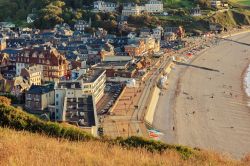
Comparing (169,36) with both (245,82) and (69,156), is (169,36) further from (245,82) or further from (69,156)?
(69,156)

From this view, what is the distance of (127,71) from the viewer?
3797 centimetres

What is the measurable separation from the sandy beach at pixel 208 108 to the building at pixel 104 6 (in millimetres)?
26422

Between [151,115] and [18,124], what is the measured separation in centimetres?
1653

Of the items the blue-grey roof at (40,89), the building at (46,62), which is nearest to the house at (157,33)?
the building at (46,62)

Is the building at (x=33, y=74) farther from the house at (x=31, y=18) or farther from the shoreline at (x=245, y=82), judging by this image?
the house at (x=31, y=18)

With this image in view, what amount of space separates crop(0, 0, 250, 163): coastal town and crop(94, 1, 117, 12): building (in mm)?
161

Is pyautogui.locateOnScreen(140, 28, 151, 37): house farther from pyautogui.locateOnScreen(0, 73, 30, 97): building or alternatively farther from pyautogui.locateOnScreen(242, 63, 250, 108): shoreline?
pyautogui.locateOnScreen(0, 73, 30, 97): building

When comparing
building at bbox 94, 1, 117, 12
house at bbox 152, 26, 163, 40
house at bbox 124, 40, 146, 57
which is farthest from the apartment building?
building at bbox 94, 1, 117, 12

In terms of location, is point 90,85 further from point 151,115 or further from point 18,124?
point 18,124

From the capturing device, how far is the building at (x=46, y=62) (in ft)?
123

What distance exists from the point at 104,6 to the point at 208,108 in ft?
152

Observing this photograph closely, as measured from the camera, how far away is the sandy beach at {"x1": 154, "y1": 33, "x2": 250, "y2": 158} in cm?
2320

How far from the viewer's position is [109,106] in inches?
1125

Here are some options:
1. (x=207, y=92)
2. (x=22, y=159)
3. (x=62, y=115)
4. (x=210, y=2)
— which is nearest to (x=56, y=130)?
(x=22, y=159)
